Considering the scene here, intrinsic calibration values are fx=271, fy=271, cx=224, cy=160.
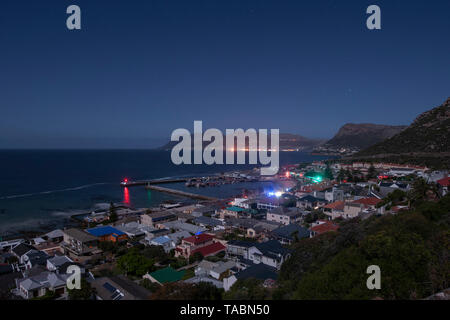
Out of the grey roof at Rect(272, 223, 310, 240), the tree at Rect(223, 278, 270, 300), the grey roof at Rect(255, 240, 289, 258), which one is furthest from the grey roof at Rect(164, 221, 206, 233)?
the tree at Rect(223, 278, 270, 300)

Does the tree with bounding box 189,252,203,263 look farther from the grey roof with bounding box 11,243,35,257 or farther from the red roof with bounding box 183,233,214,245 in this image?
the grey roof with bounding box 11,243,35,257

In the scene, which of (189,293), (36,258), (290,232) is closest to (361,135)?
(290,232)

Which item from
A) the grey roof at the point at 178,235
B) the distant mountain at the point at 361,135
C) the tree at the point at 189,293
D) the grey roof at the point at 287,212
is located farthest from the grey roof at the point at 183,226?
the distant mountain at the point at 361,135

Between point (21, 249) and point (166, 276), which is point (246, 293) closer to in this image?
point (166, 276)

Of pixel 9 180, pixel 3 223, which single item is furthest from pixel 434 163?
pixel 9 180

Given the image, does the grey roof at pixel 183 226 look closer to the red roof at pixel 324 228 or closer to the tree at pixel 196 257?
the tree at pixel 196 257
